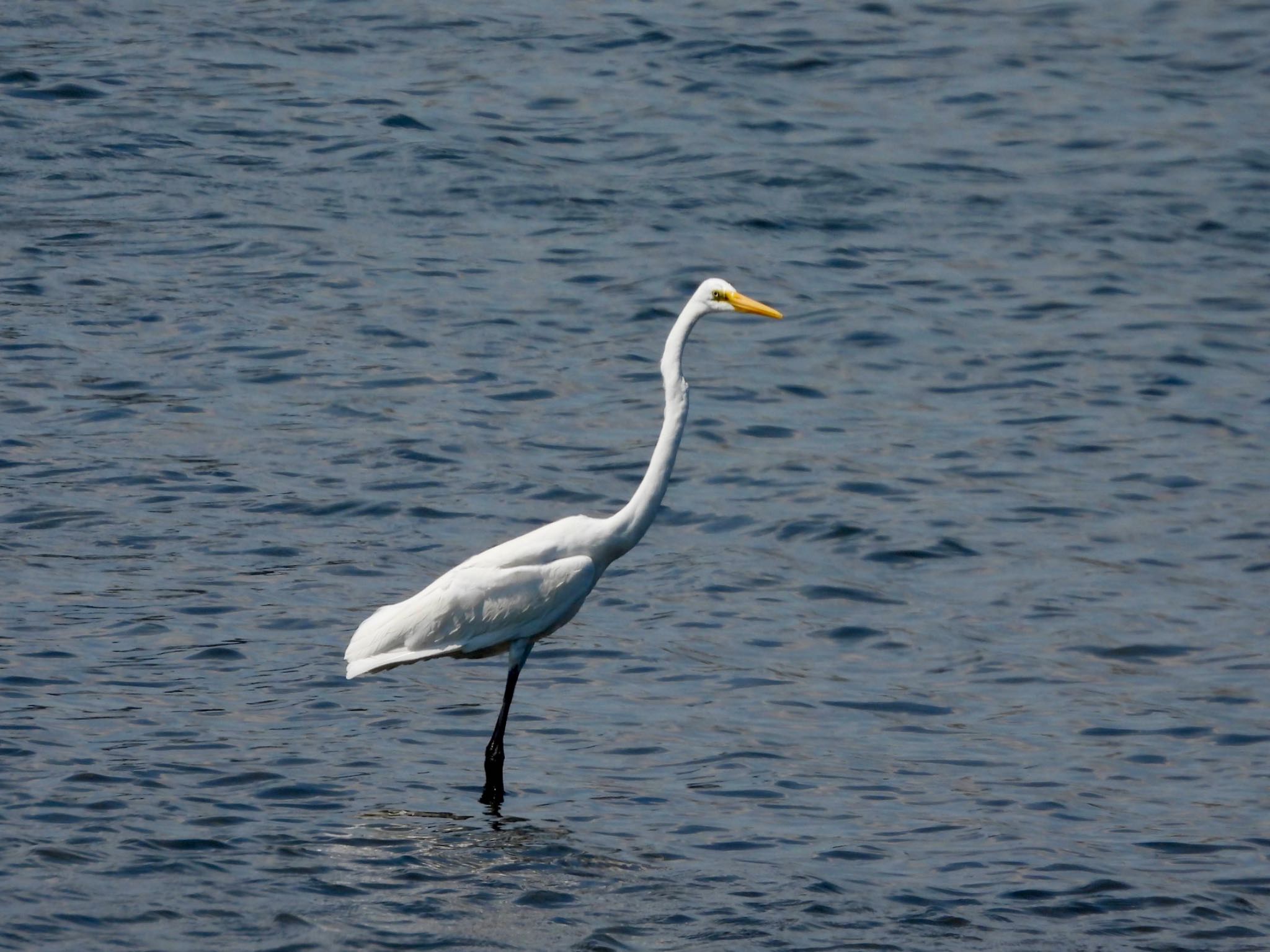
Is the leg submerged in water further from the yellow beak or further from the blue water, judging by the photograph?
the yellow beak

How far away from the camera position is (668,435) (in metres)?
9.39

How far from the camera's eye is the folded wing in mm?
9570

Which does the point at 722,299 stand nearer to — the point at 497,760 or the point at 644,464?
the point at 497,760

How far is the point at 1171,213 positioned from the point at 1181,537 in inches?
247

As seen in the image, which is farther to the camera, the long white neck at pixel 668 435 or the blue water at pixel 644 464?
the long white neck at pixel 668 435

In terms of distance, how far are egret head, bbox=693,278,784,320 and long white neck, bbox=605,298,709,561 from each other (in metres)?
0.04

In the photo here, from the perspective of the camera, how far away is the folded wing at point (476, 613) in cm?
957

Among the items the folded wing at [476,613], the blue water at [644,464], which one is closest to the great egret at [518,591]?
the folded wing at [476,613]

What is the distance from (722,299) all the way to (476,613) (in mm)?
1980

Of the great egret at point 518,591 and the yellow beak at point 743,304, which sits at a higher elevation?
the yellow beak at point 743,304

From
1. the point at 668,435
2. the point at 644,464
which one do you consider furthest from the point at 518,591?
the point at 644,464

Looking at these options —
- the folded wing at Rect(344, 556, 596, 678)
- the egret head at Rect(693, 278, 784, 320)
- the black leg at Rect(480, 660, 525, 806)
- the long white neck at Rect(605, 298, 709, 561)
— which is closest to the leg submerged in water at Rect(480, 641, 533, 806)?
the black leg at Rect(480, 660, 525, 806)

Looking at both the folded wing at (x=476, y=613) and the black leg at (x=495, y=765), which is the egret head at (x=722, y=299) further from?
the black leg at (x=495, y=765)

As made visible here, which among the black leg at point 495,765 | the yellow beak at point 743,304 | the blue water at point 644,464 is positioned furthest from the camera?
the yellow beak at point 743,304
